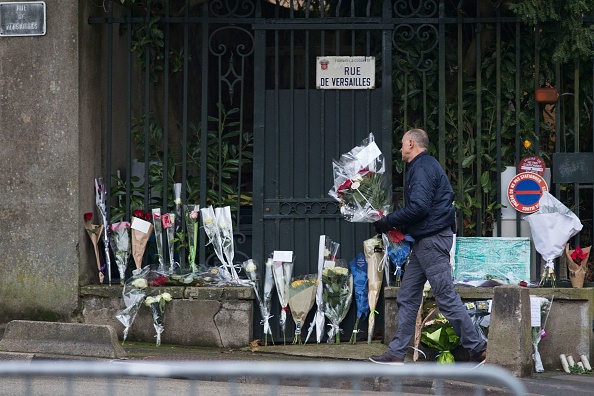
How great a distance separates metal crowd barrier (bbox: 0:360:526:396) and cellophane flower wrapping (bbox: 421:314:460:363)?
0.71 meters

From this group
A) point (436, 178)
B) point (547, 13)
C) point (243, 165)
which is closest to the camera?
point (436, 178)

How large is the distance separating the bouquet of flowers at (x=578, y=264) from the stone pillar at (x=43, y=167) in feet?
13.6

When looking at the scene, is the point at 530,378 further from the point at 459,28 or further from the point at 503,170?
the point at 459,28

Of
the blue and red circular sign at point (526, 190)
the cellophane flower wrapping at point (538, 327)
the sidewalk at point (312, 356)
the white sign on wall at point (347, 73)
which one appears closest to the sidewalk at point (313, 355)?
the sidewalk at point (312, 356)

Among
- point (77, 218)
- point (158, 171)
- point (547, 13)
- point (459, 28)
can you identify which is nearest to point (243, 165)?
point (158, 171)

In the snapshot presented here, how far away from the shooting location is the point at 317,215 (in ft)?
29.0

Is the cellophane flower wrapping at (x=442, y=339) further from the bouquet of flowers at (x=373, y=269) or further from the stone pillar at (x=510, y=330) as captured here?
the bouquet of flowers at (x=373, y=269)

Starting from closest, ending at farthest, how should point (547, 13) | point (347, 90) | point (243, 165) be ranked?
point (547, 13) → point (347, 90) → point (243, 165)

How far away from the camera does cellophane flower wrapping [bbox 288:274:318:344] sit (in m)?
8.69

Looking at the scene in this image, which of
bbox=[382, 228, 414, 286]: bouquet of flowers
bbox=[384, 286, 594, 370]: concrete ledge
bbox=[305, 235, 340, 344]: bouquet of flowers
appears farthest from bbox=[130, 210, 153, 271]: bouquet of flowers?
bbox=[384, 286, 594, 370]: concrete ledge

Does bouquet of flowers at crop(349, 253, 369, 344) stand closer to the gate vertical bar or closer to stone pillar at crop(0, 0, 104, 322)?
the gate vertical bar

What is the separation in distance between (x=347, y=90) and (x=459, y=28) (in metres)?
1.09

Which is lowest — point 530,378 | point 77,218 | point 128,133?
point 530,378

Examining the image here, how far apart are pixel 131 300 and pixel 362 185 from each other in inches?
85.8
